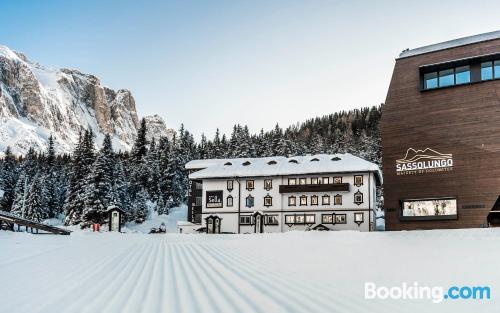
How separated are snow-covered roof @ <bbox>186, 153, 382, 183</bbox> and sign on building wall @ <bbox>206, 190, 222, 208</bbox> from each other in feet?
6.73

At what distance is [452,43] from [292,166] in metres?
24.8

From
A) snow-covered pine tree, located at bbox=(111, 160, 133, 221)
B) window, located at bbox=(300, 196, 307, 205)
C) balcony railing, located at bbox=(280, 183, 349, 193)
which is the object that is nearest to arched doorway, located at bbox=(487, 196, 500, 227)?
balcony railing, located at bbox=(280, 183, 349, 193)

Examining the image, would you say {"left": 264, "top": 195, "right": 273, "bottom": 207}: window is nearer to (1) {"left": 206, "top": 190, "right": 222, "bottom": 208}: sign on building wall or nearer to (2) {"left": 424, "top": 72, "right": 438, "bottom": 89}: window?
(1) {"left": 206, "top": 190, "right": 222, "bottom": 208}: sign on building wall

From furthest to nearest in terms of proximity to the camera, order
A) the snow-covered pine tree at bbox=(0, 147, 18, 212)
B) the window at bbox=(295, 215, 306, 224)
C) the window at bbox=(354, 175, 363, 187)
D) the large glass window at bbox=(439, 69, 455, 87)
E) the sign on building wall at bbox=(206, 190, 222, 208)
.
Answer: the snow-covered pine tree at bbox=(0, 147, 18, 212) → the sign on building wall at bbox=(206, 190, 222, 208) → the window at bbox=(295, 215, 306, 224) → the window at bbox=(354, 175, 363, 187) → the large glass window at bbox=(439, 69, 455, 87)

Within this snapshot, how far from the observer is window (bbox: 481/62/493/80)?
1357 inches

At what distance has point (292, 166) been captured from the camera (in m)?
56.7

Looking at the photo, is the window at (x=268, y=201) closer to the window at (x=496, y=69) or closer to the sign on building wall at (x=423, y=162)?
the sign on building wall at (x=423, y=162)

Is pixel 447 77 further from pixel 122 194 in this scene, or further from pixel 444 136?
pixel 122 194

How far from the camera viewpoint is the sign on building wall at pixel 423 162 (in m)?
35.0

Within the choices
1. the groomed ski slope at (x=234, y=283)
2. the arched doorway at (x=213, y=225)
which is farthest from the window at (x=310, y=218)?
the groomed ski slope at (x=234, y=283)

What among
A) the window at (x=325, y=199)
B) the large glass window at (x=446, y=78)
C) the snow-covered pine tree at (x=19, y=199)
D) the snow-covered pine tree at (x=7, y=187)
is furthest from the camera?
the snow-covered pine tree at (x=7, y=187)

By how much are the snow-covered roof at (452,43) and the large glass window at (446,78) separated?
1.76 metres

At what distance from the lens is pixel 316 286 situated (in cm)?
830

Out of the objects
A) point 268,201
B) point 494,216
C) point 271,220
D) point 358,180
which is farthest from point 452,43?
point 271,220
